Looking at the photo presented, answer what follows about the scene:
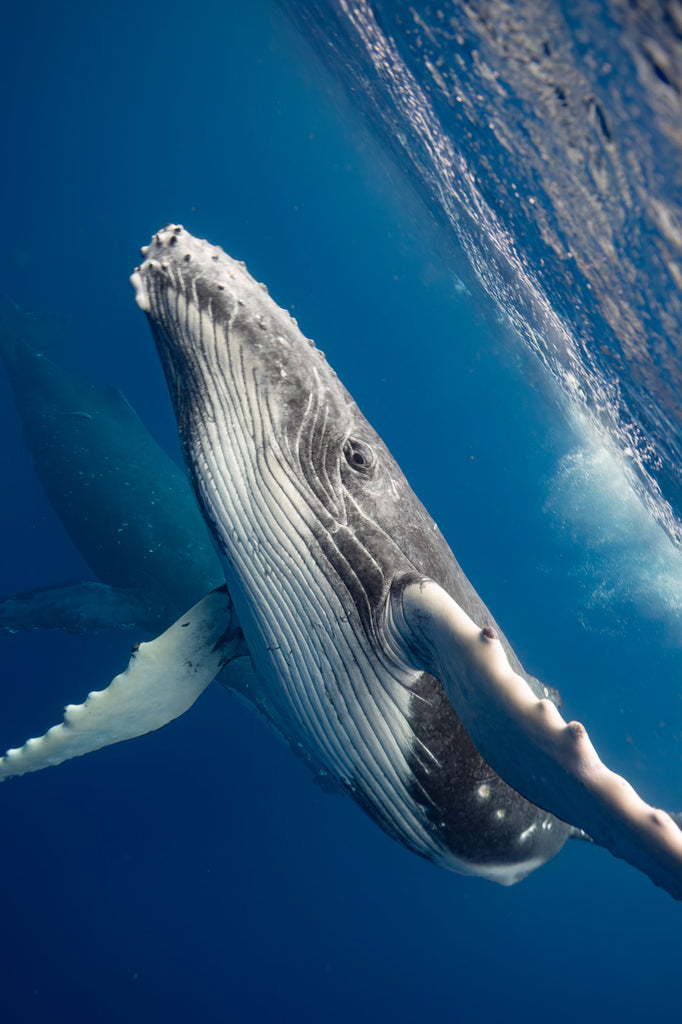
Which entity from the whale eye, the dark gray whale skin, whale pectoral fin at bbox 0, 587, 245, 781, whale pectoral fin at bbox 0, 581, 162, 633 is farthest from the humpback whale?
whale pectoral fin at bbox 0, 581, 162, 633

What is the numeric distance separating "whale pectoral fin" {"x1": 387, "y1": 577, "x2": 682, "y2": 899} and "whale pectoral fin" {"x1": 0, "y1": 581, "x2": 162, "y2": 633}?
10389mm

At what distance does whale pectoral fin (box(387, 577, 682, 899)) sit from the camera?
218cm

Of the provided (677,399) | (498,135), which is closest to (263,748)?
(677,399)

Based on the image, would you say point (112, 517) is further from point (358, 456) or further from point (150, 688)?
point (358, 456)

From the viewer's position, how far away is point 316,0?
→ 13.7 meters

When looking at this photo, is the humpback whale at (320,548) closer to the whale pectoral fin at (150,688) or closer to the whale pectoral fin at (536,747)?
the whale pectoral fin at (536,747)

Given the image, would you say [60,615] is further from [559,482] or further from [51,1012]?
[559,482]

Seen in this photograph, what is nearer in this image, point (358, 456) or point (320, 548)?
point (320, 548)

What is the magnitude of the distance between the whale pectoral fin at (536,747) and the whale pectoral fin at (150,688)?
2289 mm

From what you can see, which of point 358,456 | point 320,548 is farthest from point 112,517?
point 320,548

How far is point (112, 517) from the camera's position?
40.6 feet

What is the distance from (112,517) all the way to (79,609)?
7.19 ft

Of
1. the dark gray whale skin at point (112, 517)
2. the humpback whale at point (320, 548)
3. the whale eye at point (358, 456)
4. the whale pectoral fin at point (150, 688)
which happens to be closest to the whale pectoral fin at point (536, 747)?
the humpback whale at point (320, 548)

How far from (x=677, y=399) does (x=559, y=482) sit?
116ft
